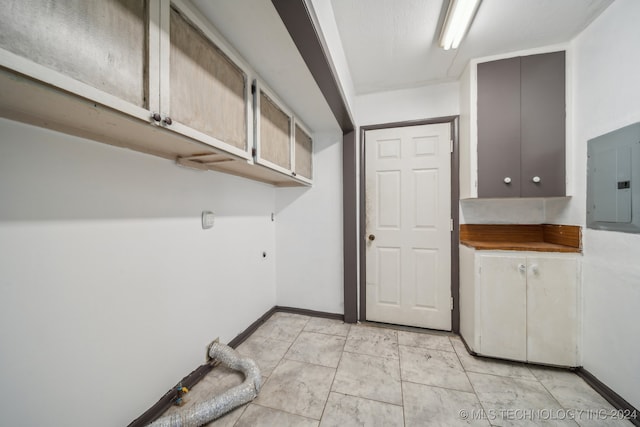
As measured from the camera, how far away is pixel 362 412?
51.3 inches

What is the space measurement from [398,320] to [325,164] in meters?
1.86

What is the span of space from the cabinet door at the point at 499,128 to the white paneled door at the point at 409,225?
0.32 metres

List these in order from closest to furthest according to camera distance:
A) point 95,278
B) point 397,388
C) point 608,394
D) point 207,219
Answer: point 95,278, point 608,394, point 397,388, point 207,219

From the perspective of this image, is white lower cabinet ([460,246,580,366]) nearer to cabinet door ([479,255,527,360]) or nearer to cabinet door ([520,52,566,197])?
cabinet door ([479,255,527,360])

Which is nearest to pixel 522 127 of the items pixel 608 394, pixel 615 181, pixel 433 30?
pixel 615 181

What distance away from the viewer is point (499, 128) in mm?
1800

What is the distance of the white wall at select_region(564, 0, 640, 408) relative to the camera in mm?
1266

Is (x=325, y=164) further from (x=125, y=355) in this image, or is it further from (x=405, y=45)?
(x=125, y=355)

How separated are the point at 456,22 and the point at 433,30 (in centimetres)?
16

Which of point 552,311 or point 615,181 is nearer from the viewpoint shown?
point 615,181

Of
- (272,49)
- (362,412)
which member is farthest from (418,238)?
(272,49)

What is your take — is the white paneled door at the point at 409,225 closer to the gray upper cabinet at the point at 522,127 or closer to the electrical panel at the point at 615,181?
the gray upper cabinet at the point at 522,127

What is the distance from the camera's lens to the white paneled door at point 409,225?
7.04 feet

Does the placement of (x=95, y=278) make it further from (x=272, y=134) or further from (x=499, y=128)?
(x=499, y=128)
